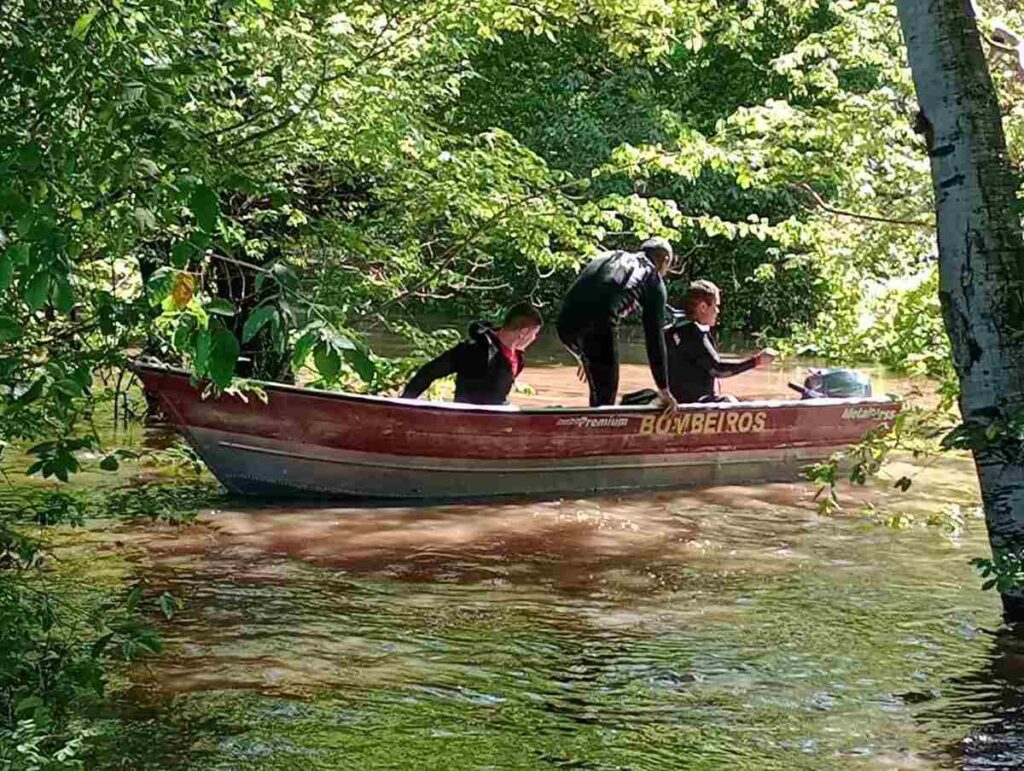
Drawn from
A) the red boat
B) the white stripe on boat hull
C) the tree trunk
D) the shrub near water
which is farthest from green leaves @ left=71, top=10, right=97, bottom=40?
the white stripe on boat hull

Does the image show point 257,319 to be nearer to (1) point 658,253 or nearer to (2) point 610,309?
(2) point 610,309


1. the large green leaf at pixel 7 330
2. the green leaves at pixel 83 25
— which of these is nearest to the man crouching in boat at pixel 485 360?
the green leaves at pixel 83 25

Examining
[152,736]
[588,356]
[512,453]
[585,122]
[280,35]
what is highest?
[585,122]

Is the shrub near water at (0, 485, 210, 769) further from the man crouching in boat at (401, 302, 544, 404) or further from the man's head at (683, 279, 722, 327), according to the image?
the man's head at (683, 279, 722, 327)

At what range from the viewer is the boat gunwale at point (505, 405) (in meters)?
9.13

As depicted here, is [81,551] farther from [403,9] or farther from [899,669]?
[899,669]

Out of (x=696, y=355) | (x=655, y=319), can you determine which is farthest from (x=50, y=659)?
(x=696, y=355)

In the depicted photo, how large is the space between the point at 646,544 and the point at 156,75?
6.13 m

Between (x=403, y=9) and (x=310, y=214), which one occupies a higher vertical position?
(x=403, y=9)

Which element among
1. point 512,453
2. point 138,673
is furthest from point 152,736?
point 512,453

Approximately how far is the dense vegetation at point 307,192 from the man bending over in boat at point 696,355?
0.59 metres

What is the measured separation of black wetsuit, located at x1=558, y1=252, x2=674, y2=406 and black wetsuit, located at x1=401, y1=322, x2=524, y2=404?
63 centimetres

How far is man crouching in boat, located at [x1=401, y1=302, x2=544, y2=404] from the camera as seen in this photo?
34.0ft

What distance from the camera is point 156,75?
12.1ft
